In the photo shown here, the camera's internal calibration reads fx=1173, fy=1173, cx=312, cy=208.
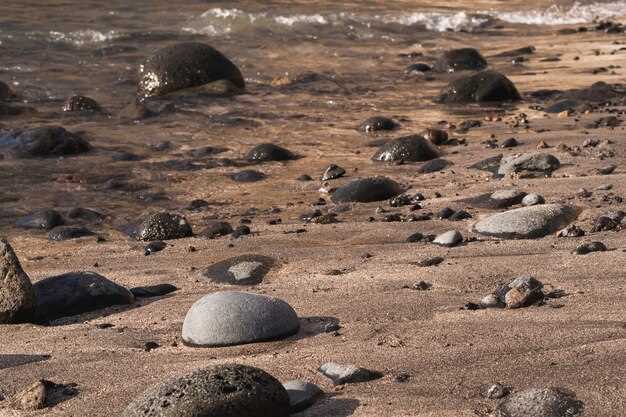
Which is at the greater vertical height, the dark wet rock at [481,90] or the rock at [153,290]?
the rock at [153,290]

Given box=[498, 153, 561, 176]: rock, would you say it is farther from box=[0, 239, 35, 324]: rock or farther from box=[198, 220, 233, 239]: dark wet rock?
box=[0, 239, 35, 324]: rock

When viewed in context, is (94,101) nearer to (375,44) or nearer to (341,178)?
(341,178)

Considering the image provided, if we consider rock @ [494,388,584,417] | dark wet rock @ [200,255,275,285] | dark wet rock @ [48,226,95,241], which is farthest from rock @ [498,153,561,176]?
rock @ [494,388,584,417]

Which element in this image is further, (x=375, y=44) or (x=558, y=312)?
(x=375, y=44)

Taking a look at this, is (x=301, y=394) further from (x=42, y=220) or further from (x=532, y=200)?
(x=42, y=220)

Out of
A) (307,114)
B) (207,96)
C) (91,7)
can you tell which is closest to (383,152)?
(307,114)

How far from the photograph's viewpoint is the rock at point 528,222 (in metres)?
5.23

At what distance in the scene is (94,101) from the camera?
10.3 metres

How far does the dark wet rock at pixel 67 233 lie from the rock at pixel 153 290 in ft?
4.57

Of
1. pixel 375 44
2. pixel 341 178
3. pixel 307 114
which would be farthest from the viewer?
pixel 375 44

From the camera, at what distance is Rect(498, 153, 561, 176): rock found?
688 cm

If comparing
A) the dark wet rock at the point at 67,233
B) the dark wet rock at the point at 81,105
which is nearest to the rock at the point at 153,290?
the dark wet rock at the point at 67,233

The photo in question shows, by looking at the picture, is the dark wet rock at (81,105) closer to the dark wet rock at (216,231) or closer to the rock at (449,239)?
the dark wet rock at (216,231)

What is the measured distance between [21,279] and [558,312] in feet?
6.64
